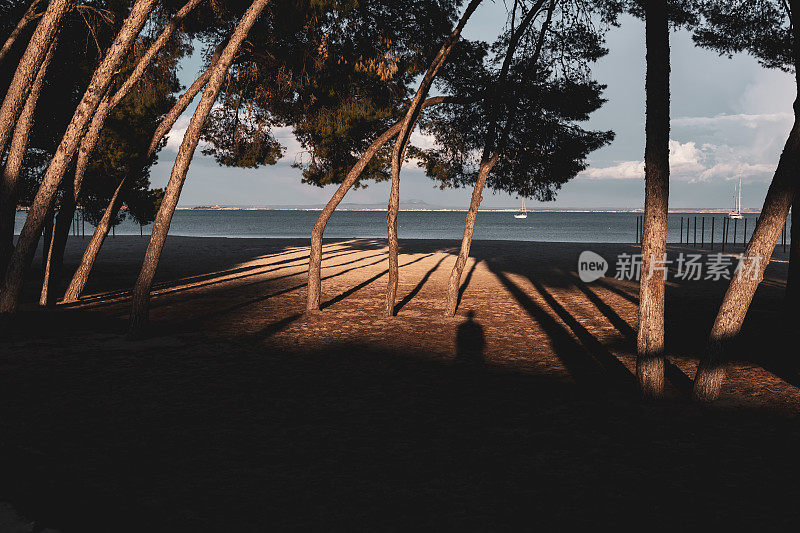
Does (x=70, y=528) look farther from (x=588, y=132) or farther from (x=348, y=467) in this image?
(x=588, y=132)

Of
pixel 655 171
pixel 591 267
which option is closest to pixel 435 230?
pixel 591 267

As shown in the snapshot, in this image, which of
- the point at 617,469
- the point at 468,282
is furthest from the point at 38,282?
the point at 617,469

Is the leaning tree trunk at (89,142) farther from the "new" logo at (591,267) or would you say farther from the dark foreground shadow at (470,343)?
the "new" logo at (591,267)

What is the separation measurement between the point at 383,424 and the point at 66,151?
7.24 m

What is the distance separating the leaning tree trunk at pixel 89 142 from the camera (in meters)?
10.6

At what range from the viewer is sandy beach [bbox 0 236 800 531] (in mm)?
4156

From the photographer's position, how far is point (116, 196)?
13062 mm

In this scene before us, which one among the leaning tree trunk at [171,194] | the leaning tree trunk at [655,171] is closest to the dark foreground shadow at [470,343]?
the leaning tree trunk at [655,171]

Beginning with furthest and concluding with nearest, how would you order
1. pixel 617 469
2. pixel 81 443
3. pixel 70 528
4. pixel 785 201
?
pixel 785 201 < pixel 81 443 < pixel 617 469 < pixel 70 528

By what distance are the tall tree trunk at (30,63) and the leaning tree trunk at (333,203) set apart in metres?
5.10

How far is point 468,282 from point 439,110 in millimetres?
6233

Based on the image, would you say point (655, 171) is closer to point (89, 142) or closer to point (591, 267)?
point (89, 142)

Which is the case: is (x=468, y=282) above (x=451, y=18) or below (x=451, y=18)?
below

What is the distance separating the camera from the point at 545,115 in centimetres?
1254
